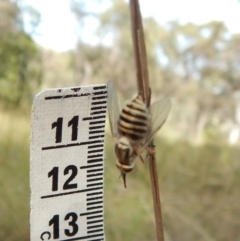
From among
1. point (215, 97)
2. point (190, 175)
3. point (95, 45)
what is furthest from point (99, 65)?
point (215, 97)

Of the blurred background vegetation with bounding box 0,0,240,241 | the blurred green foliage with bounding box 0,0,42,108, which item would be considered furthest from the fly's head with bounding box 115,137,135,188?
the blurred green foliage with bounding box 0,0,42,108

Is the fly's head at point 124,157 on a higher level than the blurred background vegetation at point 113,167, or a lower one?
lower

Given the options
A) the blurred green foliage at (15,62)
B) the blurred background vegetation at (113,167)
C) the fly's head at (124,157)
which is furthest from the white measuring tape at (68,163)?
the blurred green foliage at (15,62)

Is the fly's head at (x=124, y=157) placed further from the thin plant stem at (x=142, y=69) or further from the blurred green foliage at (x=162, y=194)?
the blurred green foliage at (x=162, y=194)

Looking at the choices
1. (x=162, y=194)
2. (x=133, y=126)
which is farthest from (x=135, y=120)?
(x=162, y=194)

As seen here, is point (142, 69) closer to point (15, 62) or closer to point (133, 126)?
point (133, 126)

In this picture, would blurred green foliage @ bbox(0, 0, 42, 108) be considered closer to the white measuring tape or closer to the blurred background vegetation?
the blurred background vegetation

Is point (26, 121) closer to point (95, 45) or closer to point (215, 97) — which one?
point (95, 45)
